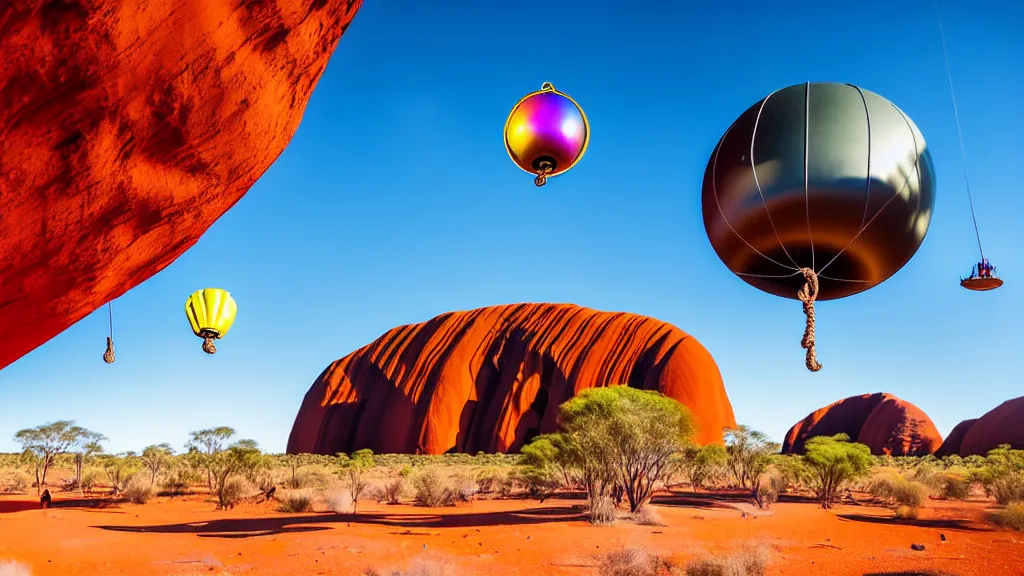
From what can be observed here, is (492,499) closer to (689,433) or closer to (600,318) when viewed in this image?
(689,433)

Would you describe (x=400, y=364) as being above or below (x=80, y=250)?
above

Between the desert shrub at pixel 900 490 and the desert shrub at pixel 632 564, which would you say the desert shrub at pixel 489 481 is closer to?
the desert shrub at pixel 900 490

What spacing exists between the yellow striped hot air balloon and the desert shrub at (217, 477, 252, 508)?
1296 centimetres

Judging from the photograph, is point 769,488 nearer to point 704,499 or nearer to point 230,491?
point 704,499

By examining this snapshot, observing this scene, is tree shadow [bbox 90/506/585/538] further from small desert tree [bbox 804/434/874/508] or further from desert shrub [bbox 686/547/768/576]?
small desert tree [bbox 804/434/874/508]

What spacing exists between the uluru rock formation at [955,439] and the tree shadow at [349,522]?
49029mm

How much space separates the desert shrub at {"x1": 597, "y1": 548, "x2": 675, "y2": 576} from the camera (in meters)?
10.1

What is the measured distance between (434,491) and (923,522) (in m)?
14.3

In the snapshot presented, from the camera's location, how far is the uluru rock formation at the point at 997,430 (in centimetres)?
4512

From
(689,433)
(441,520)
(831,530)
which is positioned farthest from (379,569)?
(689,433)

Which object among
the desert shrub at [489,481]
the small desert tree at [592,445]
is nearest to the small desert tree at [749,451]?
the small desert tree at [592,445]

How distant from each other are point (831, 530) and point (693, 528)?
10.3 feet

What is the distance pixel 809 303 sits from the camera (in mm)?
4484

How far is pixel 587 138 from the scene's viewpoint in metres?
5.50
